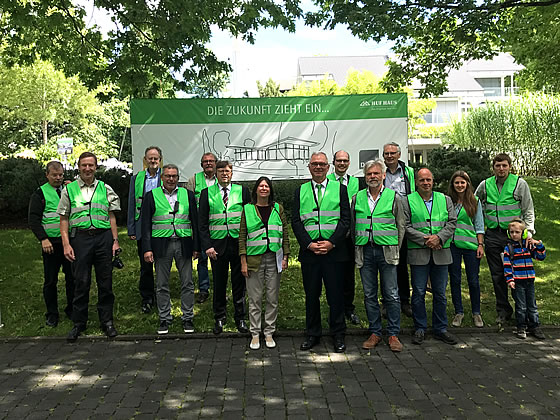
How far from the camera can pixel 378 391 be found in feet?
15.9

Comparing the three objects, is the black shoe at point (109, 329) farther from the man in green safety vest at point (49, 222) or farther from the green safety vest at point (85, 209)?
the green safety vest at point (85, 209)

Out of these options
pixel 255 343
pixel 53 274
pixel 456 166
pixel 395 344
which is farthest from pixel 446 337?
pixel 456 166

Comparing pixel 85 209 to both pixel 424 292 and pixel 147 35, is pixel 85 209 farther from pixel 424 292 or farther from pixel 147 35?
pixel 147 35

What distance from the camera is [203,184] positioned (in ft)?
24.4

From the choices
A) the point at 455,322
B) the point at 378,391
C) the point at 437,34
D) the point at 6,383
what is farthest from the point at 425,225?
the point at 437,34

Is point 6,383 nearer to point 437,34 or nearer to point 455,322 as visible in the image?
point 455,322

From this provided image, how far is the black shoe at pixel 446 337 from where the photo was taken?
617 cm

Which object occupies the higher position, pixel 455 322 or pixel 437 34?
pixel 437 34

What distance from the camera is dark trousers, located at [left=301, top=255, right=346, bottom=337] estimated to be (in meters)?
6.07

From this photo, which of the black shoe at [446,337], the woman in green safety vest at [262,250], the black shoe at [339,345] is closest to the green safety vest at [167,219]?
the woman in green safety vest at [262,250]

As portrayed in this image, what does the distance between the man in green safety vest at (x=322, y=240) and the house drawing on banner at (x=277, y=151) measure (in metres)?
4.41

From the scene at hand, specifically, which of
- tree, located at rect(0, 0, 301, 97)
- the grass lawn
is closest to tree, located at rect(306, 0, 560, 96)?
tree, located at rect(0, 0, 301, 97)

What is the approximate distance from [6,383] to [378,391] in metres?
3.60

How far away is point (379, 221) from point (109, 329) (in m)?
3.58
